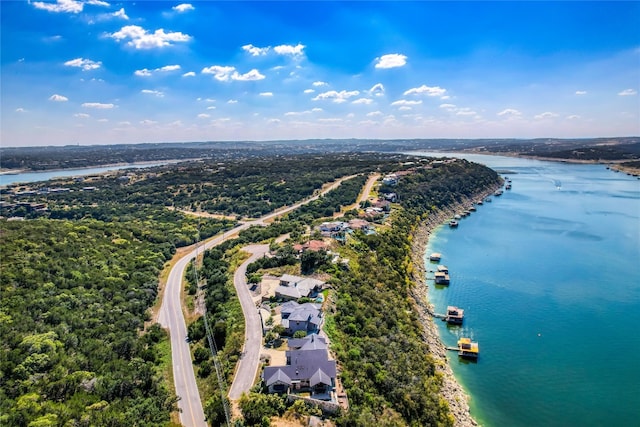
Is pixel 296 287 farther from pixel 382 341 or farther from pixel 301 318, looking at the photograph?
pixel 382 341

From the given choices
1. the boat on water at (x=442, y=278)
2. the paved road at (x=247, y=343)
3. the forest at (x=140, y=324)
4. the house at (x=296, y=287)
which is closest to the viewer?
A: the forest at (x=140, y=324)

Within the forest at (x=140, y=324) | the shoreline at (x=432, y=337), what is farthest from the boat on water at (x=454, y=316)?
the forest at (x=140, y=324)

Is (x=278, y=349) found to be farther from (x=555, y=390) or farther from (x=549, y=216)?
(x=549, y=216)

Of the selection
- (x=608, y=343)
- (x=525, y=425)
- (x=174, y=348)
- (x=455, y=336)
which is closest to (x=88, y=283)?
(x=174, y=348)

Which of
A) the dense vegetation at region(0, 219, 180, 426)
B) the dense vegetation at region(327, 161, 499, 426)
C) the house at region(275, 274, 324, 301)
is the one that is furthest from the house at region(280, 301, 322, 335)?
the dense vegetation at region(0, 219, 180, 426)

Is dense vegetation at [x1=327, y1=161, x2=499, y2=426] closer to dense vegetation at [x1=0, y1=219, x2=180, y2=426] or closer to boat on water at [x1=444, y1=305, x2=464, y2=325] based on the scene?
boat on water at [x1=444, y1=305, x2=464, y2=325]

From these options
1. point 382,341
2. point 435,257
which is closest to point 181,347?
point 382,341

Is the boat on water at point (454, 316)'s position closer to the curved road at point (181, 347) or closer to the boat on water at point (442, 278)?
the boat on water at point (442, 278)
